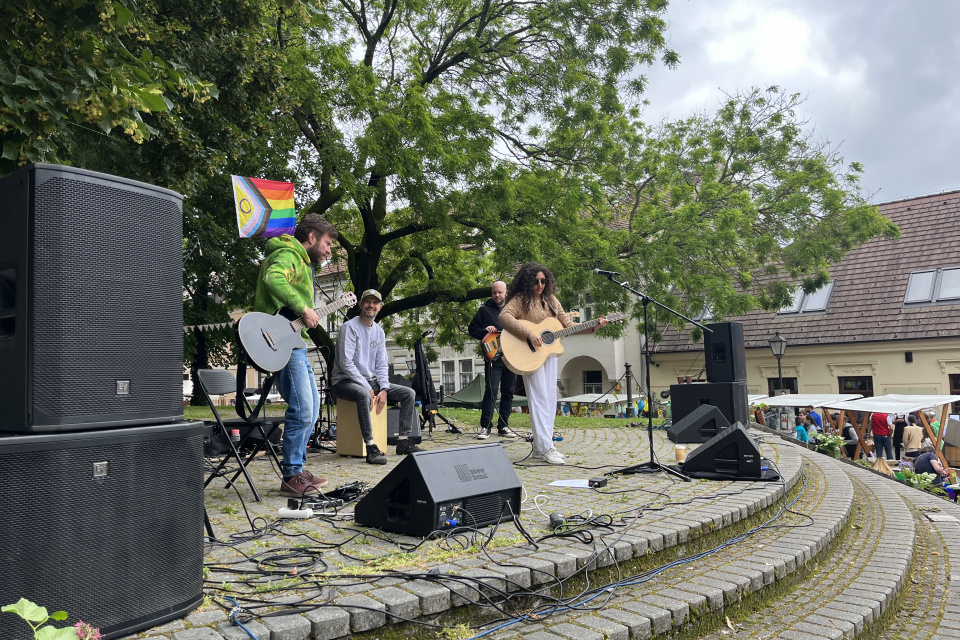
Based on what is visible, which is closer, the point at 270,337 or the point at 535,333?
the point at 270,337

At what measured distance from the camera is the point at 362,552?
3.59m

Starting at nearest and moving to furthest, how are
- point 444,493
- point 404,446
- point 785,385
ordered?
point 444,493 < point 404,446 < point 785,385

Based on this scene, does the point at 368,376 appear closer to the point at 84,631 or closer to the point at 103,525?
the point at 103,525

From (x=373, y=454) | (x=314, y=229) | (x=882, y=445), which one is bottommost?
(x=882, y=445)

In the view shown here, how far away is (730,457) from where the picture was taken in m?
6.10

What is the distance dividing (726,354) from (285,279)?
5.64 meters

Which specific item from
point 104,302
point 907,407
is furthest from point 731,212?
point 104,302

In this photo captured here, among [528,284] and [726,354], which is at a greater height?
[528,284]

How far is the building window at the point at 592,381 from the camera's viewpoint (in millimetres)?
33497

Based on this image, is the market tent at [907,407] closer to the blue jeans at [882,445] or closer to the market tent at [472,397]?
the blue jeans at [882,445]

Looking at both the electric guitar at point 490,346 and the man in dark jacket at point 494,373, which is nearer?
the electric guitar at point 490,346

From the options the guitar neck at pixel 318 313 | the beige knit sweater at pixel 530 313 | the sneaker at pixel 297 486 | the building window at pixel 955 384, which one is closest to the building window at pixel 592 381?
the building window at pixel 955 384

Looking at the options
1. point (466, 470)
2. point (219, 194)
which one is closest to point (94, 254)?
point (466, 470)

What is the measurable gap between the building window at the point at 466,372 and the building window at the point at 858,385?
1797 cm
